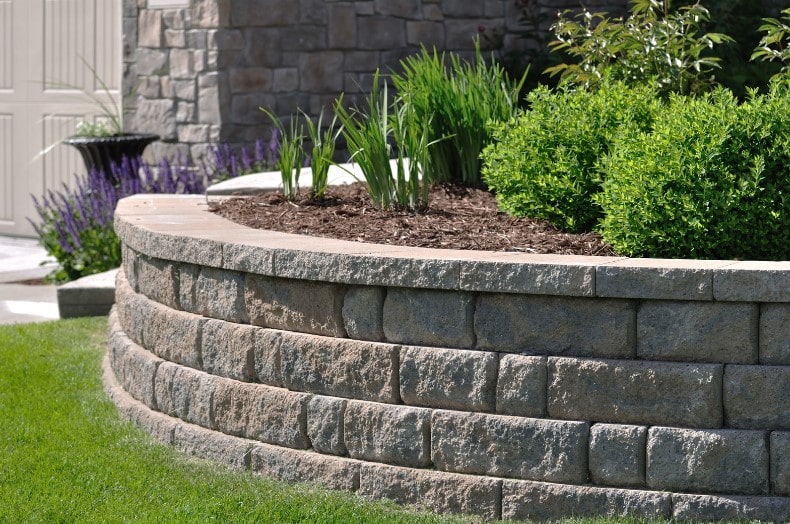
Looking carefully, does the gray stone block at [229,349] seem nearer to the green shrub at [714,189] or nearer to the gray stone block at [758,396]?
the green shrub at [714,189]

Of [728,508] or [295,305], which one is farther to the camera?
[295,305]

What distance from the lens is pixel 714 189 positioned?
402 cm

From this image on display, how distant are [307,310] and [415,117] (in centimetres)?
173

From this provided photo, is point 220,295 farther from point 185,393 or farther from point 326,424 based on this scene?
point 326,424

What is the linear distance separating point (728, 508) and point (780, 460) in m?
0.22

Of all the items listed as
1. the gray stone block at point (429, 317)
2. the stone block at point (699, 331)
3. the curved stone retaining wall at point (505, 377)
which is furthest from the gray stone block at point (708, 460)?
the gray stone block at point (429, 317)

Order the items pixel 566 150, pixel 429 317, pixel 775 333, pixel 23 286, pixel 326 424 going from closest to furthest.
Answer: pixel 775 333
pixel 429 317
pixel 326 424
pixel 566 150
pixel 23 286

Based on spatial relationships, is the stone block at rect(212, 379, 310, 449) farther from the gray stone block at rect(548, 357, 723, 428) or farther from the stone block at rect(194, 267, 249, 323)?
the gray stone block at rect(548, 357, 723, 428)

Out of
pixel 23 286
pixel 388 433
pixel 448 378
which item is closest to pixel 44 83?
pixel 23 286

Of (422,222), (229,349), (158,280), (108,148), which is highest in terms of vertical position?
(108,148)

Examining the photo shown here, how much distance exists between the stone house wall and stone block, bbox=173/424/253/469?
4426 mm

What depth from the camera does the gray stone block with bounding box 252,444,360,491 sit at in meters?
4.08

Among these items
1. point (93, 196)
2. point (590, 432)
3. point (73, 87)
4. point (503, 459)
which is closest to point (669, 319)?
point (590, 432)

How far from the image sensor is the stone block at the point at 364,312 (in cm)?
400
